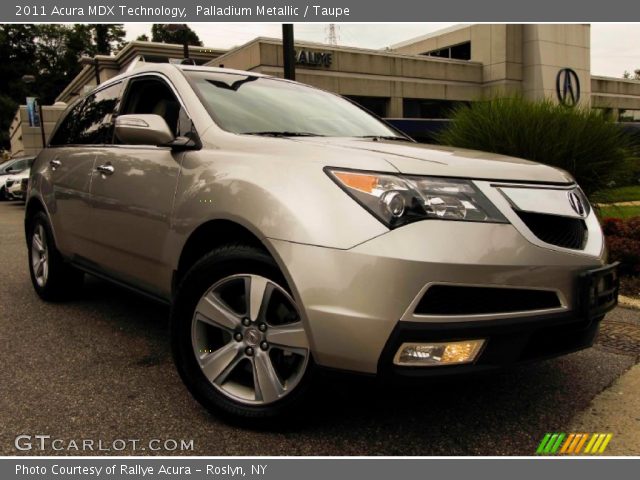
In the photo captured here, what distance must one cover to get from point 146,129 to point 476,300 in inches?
74.3

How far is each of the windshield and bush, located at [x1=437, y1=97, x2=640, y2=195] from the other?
3418 millimetres

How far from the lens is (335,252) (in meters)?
2.20

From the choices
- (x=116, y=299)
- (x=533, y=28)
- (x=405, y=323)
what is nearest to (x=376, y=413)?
(x=405, y=323)

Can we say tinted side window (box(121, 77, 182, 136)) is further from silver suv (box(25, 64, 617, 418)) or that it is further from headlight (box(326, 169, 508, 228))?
headlight (box(326, 169, 508, 228))

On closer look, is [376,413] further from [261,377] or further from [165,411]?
[165,411]

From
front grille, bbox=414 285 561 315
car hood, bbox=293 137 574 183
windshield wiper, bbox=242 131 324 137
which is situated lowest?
front grille, bbox=414 285 561 315

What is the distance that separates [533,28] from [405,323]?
33085 mm

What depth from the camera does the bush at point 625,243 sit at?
5.26m

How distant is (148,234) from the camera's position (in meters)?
3.24

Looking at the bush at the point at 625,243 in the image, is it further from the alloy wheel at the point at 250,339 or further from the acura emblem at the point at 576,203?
the alloy wheel at the point at 250,339

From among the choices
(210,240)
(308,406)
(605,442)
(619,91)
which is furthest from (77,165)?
(619,91)

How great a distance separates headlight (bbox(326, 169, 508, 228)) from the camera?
2205 mm

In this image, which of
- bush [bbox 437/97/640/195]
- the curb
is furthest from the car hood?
bush [bbox 437/97/640/195]

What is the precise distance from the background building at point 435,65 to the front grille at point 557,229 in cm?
2194
